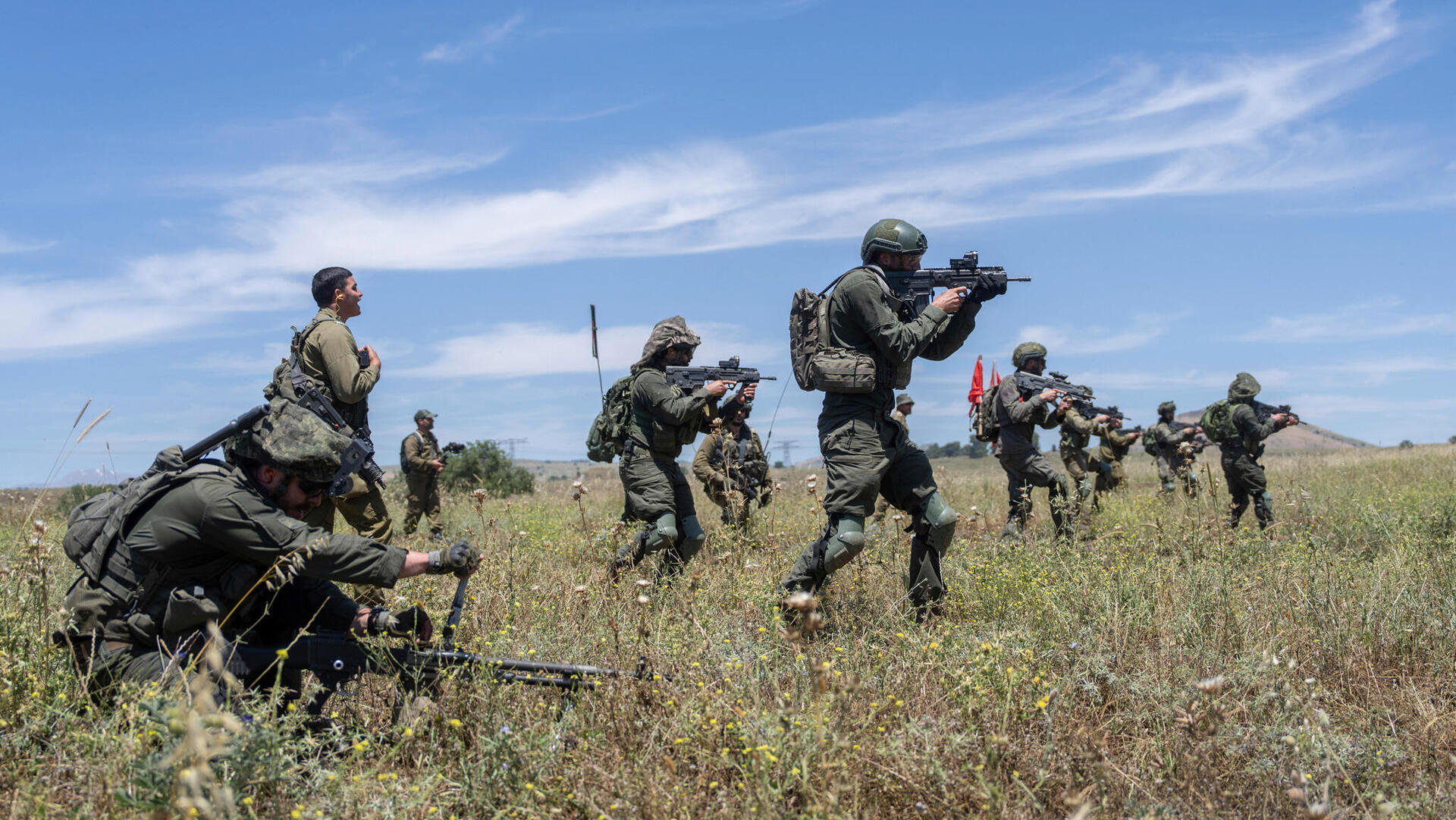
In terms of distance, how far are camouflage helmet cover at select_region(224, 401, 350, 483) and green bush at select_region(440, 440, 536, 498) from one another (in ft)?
55.5

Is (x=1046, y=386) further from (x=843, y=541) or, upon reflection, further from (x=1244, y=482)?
(x=843, y=541)

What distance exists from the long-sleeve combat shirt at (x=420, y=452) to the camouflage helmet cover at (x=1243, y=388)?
9491mm

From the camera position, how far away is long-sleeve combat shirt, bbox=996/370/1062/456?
9.73 metres

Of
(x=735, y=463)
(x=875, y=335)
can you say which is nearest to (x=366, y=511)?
(x=875, y=335)

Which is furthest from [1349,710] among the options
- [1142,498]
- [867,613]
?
[1142,498]

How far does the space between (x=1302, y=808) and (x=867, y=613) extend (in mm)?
2589

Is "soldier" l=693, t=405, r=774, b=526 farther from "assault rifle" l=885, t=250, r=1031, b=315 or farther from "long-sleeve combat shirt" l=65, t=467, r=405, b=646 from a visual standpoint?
"long-sleeve combat shirt" l=65, t=467, r=405, b=646

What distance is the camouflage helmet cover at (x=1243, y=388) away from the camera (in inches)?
430

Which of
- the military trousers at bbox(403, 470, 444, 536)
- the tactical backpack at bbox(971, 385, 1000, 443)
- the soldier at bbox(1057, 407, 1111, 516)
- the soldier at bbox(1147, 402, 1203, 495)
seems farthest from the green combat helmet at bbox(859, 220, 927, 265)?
the soldier at bbox(1147, 402, 1203, 495)

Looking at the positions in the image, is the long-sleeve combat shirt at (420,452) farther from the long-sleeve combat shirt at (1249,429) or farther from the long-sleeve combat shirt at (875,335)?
the long-sleeve combat shirt at (1249,429)

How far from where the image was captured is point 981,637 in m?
4.46

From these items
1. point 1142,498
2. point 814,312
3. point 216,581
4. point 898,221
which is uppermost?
point 898,221

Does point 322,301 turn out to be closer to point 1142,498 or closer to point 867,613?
point 867,613

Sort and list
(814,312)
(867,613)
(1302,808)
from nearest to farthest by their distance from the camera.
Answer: (1302,808) < (867,613) < (814,312)
